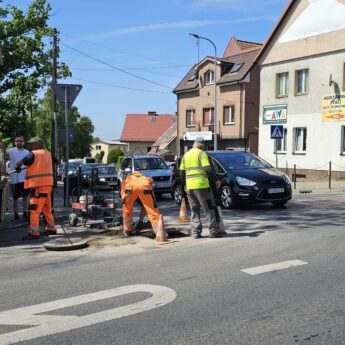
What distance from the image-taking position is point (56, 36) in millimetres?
27484

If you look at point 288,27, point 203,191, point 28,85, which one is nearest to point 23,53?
point 28,85

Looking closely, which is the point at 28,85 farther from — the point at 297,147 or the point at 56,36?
the point at 297,147

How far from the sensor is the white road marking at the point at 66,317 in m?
4.20

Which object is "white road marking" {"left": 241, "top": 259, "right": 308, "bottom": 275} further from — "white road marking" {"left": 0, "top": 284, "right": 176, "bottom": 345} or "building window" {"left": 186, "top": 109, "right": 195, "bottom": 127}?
"building window" {"left": 186, "top": 109, "right": 195, "bottom": 127}

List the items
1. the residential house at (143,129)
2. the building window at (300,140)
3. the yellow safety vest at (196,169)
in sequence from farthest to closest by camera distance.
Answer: the residential house at (143,129) < the building window at (300,140) < the yellow safety vest at (196,169)

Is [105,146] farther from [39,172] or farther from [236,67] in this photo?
[39,172]

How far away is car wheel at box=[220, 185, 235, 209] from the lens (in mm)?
12703

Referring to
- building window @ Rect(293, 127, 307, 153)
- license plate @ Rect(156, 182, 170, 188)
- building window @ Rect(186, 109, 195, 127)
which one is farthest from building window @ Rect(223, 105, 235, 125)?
license plate @ Rect(156, 182, 170, 188)

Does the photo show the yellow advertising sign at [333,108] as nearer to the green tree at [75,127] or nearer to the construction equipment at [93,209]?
the construction equipment at [93,209]

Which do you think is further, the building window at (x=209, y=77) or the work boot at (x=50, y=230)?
the building window at (x=209, y=77)

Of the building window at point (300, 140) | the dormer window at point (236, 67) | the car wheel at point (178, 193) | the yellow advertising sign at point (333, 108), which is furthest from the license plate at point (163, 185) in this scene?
the dormer window at point (236, 67)

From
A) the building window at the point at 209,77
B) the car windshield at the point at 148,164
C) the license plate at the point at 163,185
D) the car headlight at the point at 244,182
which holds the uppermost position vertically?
the building window at the point at 209,77

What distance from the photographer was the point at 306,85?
2738cm

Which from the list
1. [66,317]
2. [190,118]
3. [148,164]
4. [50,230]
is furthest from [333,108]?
[66,317]
